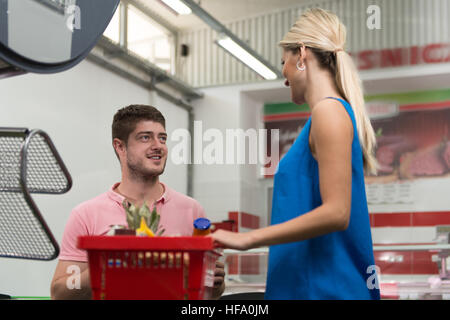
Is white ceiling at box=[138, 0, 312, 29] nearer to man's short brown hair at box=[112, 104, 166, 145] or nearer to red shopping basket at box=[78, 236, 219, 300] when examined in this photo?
man's short brown hair at box=[112, 104, 166, 145]

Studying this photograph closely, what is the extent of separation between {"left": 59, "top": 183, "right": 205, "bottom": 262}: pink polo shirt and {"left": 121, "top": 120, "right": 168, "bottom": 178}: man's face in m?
0.12

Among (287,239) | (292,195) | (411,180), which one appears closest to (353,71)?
(292,195)

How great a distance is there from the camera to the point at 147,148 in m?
1.83

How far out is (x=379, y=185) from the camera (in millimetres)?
8977

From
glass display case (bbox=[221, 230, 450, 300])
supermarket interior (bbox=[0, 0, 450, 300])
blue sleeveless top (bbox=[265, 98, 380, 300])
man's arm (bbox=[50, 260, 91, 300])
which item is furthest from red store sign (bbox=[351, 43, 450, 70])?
blue sleeveless top (bbox=[265, 98, 380, 300])

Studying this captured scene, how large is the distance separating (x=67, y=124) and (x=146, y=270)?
5998mm

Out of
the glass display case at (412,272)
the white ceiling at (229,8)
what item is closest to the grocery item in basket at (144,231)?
the glass display case at (412,272)

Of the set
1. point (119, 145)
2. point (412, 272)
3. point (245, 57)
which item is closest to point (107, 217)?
point (119, 145)

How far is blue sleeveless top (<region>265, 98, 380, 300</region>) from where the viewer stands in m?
1.25

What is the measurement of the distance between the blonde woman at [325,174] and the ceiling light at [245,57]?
6.47 meters

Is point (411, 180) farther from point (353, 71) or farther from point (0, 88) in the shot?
point (353, 71)

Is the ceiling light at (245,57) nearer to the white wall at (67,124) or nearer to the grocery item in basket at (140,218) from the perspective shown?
the white wall at (67,124)

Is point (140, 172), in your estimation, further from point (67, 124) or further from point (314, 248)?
point (67, 124)

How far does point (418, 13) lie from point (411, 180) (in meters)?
2.43
